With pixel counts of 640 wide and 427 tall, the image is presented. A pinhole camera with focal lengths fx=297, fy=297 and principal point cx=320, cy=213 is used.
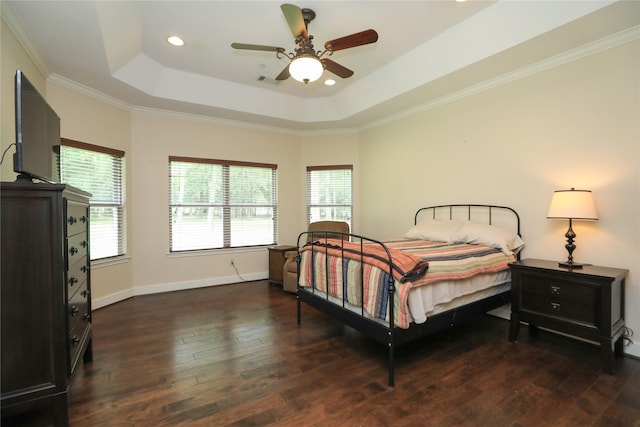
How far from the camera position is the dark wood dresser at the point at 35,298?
4.83 ft

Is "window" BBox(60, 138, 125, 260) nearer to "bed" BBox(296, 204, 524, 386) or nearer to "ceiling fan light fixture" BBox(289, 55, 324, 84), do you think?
"bed" BBox(296, 204, 524, 386)

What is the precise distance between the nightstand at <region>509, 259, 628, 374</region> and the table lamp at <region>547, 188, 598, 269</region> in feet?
0.65

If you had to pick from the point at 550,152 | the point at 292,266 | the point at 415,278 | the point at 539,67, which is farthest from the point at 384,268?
the point at 539,67

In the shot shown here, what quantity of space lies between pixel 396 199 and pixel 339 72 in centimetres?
237

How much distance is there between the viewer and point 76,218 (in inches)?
76.0

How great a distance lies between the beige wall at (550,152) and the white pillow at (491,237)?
18 cm

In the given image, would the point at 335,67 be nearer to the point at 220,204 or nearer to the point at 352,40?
the point at 352,40

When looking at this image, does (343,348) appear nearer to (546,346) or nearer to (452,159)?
(546,346)

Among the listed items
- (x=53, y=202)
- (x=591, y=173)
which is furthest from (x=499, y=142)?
(x=53, y=202)

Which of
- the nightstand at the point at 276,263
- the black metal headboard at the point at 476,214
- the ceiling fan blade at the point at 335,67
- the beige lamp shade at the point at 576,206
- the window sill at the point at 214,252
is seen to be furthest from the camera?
the nightstand at the point at 276,263

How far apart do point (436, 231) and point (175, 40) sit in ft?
11.7

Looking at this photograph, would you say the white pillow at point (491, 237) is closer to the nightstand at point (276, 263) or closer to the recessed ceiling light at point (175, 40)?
the nightstand at point (276, 263)

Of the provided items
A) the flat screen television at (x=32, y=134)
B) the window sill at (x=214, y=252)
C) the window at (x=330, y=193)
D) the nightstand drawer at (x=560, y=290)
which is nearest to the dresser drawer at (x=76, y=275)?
the flat screen television at (x=32, y=134)

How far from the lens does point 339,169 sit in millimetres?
5414
